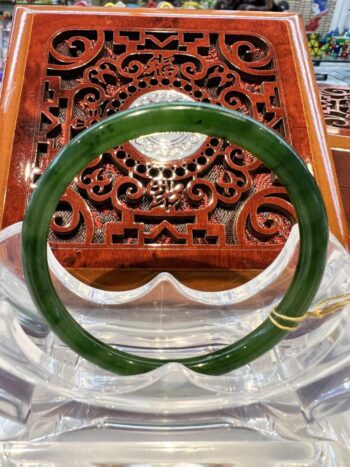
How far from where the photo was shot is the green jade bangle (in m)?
0.38

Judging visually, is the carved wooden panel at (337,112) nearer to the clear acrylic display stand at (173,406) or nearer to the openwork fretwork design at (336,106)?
the openwork fretwork design at (336,106)

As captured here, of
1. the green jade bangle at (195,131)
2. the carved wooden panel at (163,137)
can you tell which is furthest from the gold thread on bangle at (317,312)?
the carved wooden panel at (163,137)

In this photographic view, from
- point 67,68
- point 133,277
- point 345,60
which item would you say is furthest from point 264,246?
point 345,60

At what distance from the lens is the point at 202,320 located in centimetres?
58

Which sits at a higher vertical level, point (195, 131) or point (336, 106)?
point (336, 106)

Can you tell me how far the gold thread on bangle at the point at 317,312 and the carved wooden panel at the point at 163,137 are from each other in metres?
0.17

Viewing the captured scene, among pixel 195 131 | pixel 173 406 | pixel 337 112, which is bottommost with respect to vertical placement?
pixel 173 406

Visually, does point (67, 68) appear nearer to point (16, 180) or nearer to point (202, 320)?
point (16, 180)

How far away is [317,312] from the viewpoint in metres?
0.46

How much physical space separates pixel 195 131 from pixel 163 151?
342 mm

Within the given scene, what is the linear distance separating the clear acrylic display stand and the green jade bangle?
0.09 ft

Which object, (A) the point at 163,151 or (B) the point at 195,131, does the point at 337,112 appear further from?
(B) the point at 195,131

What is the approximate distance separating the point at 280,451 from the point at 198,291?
248 millimetres

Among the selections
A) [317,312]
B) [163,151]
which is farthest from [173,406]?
[163,151]
